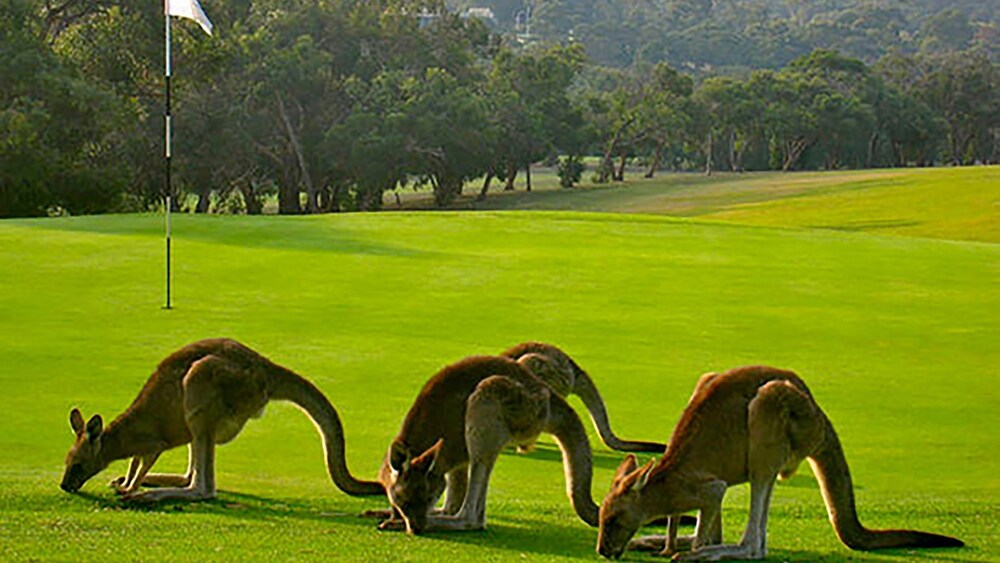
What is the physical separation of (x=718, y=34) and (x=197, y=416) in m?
163

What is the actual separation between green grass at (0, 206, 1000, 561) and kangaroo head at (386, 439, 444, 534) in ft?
0.45

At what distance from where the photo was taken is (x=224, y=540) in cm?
774

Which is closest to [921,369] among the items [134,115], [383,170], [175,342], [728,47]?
[175,342]

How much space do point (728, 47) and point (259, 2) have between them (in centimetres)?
10360

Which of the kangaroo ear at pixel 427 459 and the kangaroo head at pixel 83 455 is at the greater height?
the kangaroo ear at pixel 427 459

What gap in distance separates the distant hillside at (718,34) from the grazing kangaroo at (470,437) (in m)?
156

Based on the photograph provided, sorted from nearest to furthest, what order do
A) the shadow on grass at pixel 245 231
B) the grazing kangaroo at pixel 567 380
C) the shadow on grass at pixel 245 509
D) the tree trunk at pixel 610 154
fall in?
the shadow on grass at pixel 245 509 < the grazing kangaroo at pixel 567 380 < the shadow on grass at pixel 245 231 < the tree trunk at pixel 610 154

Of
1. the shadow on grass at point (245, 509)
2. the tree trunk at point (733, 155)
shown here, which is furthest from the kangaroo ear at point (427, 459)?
the tree trunk at point (733, 155)

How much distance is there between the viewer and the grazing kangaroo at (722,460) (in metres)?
7.28

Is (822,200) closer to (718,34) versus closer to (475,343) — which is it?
(475,343)

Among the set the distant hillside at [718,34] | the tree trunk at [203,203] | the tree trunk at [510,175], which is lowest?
the tree trunk at [203,203]

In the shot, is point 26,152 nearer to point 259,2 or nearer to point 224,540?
point 259,2

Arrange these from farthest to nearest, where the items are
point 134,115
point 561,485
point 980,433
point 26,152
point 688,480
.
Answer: point 134,115, point 26,152, point 980,433, point 561,485, point 688,480

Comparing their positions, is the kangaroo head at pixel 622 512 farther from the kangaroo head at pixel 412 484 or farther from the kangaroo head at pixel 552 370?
the kangaroo head at pixel 552 370
